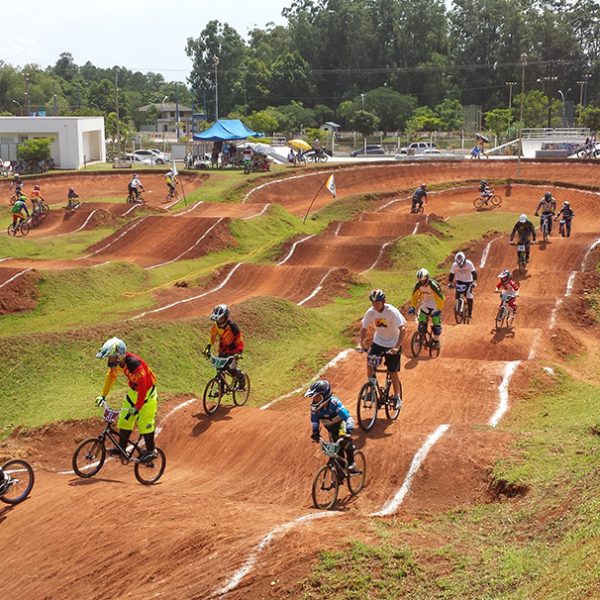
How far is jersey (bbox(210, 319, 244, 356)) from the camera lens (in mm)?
15305

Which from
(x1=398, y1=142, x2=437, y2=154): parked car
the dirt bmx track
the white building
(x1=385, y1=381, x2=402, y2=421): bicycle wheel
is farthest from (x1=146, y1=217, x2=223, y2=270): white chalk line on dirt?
(x1=398, y1=142, x2=437, y2=154): parked car

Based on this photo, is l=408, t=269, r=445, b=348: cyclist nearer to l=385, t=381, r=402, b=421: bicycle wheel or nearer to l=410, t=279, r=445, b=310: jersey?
l=410, t=279, r=445, b=310: jersey

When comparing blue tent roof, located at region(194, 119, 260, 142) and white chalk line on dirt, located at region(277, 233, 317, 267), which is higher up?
blue tent roof, located at region(194, 119, 260, 142)

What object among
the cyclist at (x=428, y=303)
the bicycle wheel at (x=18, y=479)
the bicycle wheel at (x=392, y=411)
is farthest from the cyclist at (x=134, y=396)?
the cyclist at (x=428, y=303)

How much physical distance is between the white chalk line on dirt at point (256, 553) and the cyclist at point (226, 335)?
5.63m

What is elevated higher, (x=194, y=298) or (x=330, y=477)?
(x=330, y=477)

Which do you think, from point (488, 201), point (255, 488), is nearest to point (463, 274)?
point (255, 488)

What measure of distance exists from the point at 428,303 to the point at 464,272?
3.30 metres

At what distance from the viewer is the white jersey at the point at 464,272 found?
71.4 feet

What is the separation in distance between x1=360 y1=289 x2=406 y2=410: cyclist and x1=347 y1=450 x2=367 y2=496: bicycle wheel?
7.33 ft

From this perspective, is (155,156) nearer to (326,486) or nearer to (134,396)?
(134,396)

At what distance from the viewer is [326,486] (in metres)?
11.2

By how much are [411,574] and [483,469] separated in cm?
383

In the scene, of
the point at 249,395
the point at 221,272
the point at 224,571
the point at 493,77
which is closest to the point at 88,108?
the point at 493,77
